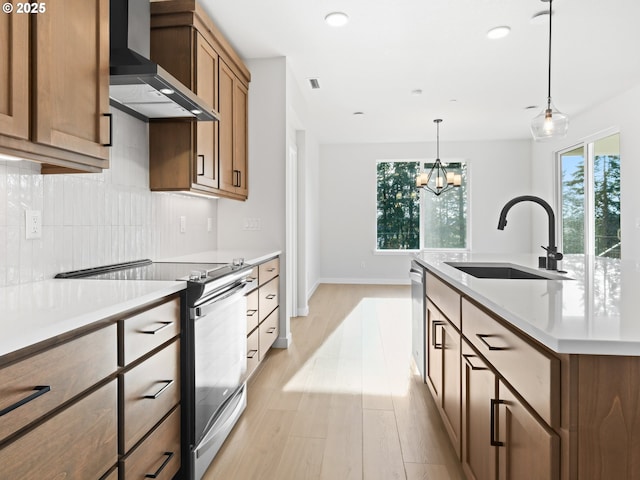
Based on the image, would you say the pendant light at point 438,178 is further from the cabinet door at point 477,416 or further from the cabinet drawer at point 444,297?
the cabinet door at point 477,416

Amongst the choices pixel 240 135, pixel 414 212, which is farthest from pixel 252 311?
pixel 414 212

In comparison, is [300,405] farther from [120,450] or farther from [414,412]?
[120,450]

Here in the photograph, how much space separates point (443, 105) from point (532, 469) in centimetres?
498

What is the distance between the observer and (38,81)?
125cm

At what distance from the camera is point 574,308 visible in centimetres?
103

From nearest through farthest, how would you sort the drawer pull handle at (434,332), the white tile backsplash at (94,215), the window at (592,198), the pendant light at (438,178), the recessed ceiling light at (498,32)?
the white tile backsplash at (94,215) → the drawer pull handle at (434,332) → the recessed ceiling light at (498,32) → the window at (592,198) → the pendant light at (438,178)

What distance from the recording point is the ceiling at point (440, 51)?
287cm

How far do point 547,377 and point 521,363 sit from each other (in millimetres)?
148

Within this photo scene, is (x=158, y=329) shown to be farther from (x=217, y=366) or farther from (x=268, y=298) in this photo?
(x=268, y=298)

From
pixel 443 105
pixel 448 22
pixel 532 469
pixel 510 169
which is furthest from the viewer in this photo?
pixel 510 169

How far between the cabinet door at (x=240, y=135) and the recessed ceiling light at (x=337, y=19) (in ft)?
2.88

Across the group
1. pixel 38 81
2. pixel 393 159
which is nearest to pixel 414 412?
pixel 38 81

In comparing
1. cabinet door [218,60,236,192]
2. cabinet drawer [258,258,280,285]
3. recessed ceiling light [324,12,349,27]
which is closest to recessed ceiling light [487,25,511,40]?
recessed ceiling light [324,12,349,27]

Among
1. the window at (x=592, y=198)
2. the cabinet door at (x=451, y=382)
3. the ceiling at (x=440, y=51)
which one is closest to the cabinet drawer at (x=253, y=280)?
the cabinet door at (x=451, y=382)
